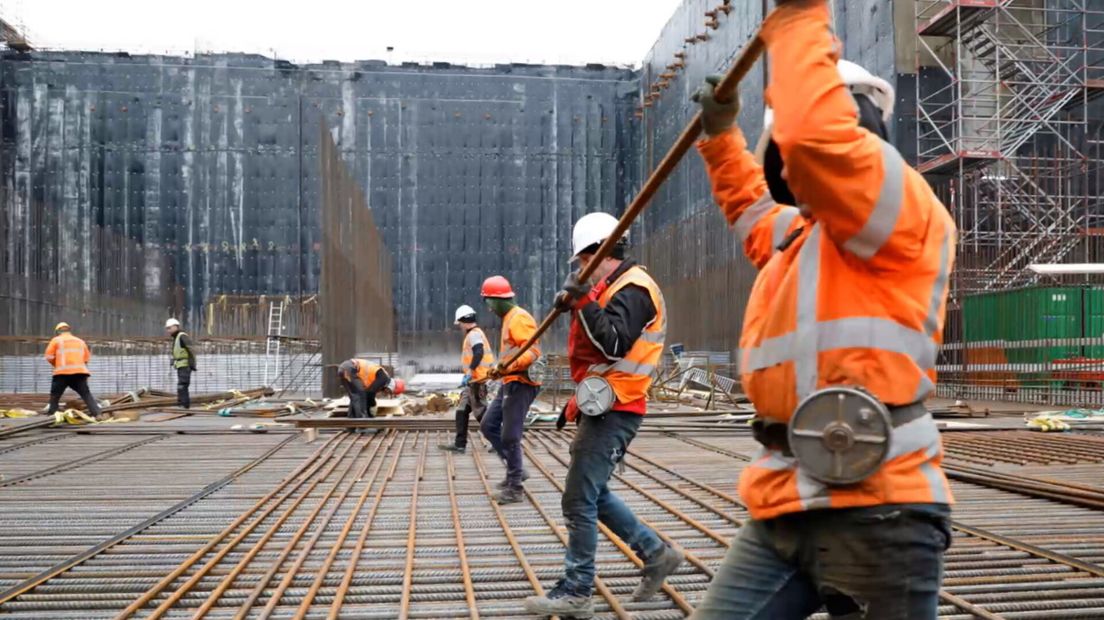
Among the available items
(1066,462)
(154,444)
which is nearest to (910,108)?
(1066,462)

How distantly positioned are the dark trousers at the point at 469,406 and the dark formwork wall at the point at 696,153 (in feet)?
32.0

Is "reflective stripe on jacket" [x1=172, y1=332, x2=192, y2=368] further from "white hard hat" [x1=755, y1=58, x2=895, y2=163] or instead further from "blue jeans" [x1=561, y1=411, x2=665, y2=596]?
"white hard hat" [x1=755, y1=58, x2=895, y2=163]

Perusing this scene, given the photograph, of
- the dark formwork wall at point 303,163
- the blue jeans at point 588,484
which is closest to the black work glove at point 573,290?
the blue jeans at point 588,484

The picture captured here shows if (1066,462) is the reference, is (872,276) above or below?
above

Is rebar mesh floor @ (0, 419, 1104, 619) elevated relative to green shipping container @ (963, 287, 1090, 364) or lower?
lower

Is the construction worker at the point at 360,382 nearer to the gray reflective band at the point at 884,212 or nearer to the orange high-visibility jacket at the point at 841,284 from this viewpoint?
the orange high-visibility jacket at the point at 841,284

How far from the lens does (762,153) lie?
1807 mm

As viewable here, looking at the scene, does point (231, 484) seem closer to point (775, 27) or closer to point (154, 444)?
point (154, 444)

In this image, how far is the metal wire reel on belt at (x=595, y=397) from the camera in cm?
352

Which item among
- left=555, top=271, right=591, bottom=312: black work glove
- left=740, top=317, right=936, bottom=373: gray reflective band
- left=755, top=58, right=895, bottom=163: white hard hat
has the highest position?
left=755, top=58, right=895, bottom=163: white hard hat

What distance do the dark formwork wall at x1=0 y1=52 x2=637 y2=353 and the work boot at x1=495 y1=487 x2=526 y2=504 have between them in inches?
1019

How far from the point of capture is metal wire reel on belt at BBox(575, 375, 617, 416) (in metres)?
3.52

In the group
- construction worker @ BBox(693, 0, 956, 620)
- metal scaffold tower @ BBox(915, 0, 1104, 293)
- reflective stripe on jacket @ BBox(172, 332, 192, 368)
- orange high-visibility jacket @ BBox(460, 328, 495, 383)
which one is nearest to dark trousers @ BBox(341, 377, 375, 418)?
orange high-visibility jacket @ BBox(460, 328, 495, 383)

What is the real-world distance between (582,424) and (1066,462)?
18.6 ft
